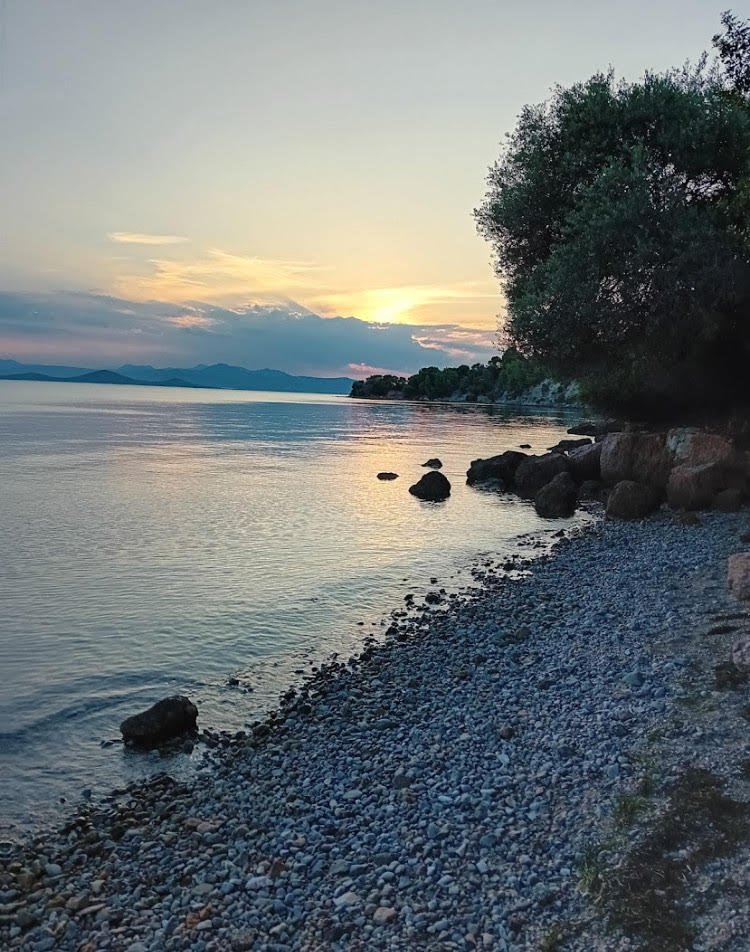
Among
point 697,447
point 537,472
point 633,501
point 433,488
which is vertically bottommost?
point 433,488

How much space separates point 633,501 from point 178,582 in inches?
735

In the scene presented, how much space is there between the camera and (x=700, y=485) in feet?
90.4

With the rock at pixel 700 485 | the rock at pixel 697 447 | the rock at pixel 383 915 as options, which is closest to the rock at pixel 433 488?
the rock at pixel 697 447

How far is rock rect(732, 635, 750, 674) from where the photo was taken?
35.1 feet

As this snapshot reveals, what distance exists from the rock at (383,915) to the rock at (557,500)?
27.9 m

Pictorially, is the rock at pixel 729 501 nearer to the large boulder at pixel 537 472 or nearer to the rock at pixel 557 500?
the rock at pixel 557 500

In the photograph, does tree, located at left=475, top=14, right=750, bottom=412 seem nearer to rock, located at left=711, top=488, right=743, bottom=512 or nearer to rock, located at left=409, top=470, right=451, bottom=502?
rock, located at left=711, top=488, right=743, bottom=512

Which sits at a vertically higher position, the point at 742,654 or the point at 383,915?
the point at 742,654

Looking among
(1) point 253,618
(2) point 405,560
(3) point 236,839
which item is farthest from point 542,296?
(3) point 236,839

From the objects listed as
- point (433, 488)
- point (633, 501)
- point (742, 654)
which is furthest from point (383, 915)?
point (433, 488)

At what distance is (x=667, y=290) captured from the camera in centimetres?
2389

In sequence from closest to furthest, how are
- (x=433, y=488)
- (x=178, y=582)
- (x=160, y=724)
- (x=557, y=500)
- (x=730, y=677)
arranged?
(x=730, y=677) → (x=160, y=724) → (x=178, y=582) → (x=557, y=500) → (x=433, y=488)

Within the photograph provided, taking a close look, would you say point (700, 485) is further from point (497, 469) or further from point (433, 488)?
point (497, 469)

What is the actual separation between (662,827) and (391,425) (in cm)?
11259
